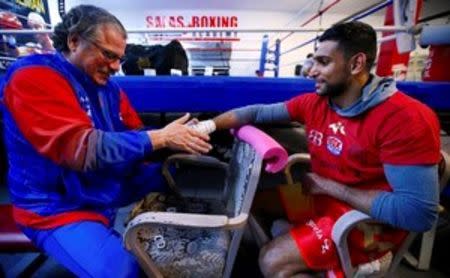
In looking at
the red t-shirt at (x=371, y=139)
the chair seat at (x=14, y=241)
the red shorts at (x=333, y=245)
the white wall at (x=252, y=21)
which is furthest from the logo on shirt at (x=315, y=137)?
the white wall at (x=252, y=21)

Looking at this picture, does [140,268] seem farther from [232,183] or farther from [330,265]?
[330,265]

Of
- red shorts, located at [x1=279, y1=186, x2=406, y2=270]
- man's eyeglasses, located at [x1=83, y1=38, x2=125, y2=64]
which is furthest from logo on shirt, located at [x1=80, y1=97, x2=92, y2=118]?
red shorts, located at [x1=279, y1=186, x2=406, y2=270]

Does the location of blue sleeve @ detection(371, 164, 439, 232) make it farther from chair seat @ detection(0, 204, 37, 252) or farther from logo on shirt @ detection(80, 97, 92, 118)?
chair seat @ detection(0, 204, 37, 252)

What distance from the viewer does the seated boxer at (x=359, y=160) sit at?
840 millimetres

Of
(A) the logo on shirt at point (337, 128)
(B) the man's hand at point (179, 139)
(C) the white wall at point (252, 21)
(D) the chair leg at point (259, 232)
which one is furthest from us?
(C) the white wall at point (252, 21)

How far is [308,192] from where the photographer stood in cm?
117

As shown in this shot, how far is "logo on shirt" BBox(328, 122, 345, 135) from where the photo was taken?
3.44 ft

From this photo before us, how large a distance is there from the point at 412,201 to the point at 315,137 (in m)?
0.43

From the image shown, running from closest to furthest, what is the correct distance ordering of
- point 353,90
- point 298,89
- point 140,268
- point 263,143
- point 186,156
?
point 263,143
point 140,268
point 353,90
point 186,156
point 298,89

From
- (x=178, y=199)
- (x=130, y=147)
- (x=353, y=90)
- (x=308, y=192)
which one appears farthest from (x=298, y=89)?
(x=130, y=147)

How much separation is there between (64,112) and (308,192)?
930mm

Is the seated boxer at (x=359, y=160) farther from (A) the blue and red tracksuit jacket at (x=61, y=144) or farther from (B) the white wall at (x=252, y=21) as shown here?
(B) the white wall at (x=252, y=21)

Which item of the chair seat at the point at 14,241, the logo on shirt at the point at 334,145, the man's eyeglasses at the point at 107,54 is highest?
the man's eyeglasses at the point at 107,54

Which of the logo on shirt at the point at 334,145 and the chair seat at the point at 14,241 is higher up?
the logo on shirt at the point at 334,145
